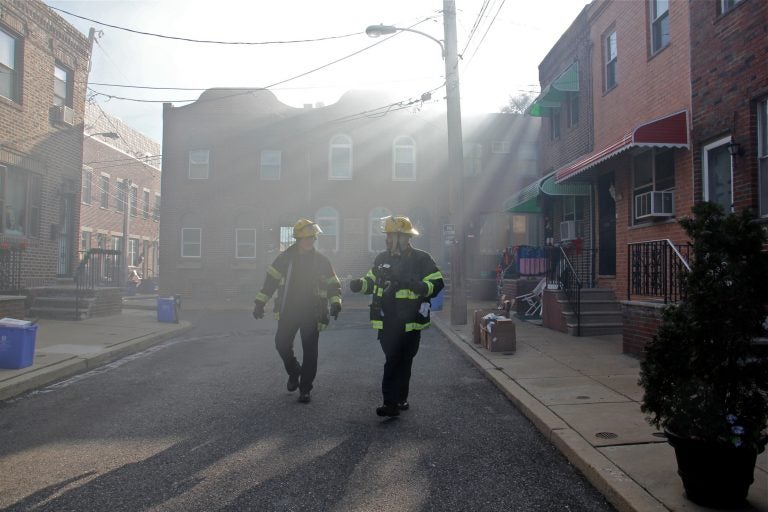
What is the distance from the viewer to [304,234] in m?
6.41

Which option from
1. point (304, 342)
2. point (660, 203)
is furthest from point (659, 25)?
point (304, 342)

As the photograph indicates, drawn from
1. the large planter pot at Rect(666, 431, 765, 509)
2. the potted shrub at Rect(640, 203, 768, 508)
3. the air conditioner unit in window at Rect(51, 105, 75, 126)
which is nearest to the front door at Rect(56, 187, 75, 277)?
the air conditioner unit in window at Rect(51, 105, 75, 126)

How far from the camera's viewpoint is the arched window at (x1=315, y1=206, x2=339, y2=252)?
25.1m

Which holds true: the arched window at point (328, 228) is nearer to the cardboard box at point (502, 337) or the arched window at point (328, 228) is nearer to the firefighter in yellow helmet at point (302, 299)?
the cardboard box at point (502, 337)

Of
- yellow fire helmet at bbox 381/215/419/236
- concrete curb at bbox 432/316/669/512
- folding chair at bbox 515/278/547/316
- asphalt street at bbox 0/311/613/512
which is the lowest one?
asphalt street at bbox 0/311/613/512

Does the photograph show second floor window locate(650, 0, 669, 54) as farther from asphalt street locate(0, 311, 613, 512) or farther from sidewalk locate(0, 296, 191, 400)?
sidewalk locate(0, 296, 191, 400)

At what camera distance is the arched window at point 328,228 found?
25141 mm

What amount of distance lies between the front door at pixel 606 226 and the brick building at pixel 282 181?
12042 millimetres

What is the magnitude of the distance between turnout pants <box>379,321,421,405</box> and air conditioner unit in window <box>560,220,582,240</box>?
9332 millimetres

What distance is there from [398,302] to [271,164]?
21156mm

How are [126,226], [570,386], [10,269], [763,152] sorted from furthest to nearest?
[126,226] < [10,269] < [763,152] < [570,386]

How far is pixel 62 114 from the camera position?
49.5ft

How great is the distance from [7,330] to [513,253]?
12107 millimetres

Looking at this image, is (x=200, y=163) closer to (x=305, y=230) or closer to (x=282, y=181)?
(x=282, y=181)
